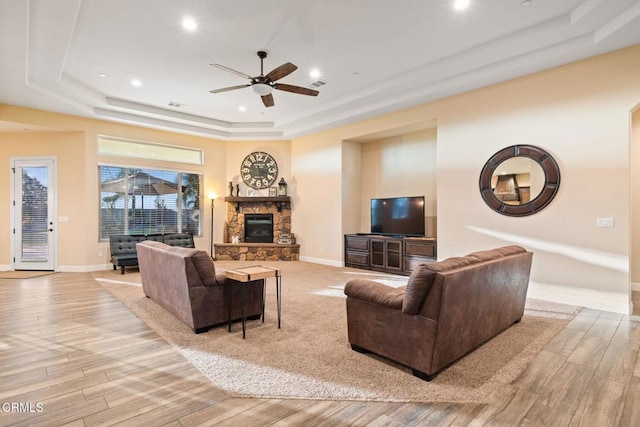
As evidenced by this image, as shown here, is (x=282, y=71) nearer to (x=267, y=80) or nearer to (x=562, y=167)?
(x=267, y=80)

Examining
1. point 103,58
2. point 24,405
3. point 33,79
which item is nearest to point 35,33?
point 103,58

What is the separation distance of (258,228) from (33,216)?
495 centimetres

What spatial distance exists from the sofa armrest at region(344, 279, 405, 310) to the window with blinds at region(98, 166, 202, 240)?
677 centimetres

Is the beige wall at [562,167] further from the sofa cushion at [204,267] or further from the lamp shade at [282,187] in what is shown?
the lamp shade at [282,187]

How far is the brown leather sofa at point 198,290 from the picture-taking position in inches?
134

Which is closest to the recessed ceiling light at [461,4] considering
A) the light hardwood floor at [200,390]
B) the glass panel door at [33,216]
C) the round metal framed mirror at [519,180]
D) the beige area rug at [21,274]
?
the round metal framed mirror at [519,180]

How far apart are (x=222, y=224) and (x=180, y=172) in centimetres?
176

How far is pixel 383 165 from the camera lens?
7.98 meters

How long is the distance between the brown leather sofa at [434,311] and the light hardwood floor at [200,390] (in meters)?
0.42

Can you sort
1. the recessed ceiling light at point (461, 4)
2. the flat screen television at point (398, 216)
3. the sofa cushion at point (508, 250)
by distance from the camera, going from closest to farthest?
the sofa cushion at point (508, 250), the recessed ceiling light at point (461, 4), the flat screen television at point (398, 216)

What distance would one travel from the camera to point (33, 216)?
711 centimetres

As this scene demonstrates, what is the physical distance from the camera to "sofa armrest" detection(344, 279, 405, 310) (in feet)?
8.60

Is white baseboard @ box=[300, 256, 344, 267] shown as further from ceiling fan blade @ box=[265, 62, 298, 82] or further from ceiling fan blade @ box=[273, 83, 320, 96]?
ceiling fan blade @ box=[265, 62, 298, 82]

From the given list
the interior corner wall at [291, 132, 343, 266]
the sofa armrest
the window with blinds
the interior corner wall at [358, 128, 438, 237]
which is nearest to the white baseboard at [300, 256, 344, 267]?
the interior corner wall at [291, 132, 343, 266]
